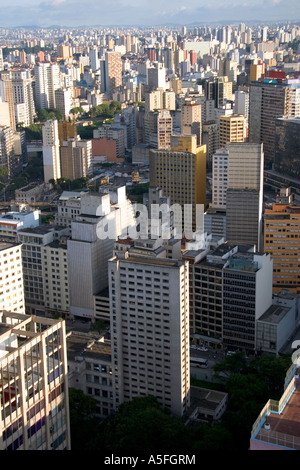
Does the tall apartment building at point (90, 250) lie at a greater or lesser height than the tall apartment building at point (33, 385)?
lesser

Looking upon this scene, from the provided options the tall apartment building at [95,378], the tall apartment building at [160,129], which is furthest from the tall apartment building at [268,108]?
the tall apartment building at [95,378]

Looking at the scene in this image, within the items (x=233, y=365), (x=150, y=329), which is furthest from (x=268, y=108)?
(x=150, y=329)

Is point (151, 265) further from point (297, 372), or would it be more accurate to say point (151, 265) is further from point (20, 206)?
point (20, 206)

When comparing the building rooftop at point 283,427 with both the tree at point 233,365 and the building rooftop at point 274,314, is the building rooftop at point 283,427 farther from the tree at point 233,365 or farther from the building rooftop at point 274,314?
the building rooftop at point 274,314

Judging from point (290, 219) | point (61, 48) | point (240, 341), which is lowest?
point (240, 341)

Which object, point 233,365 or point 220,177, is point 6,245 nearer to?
point 233,365

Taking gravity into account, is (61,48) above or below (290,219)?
above

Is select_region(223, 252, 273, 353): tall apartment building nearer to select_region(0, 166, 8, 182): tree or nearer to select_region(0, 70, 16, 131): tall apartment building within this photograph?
select_region(0, 166, 8, 182): tree

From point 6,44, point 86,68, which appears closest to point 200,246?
point 86,68
